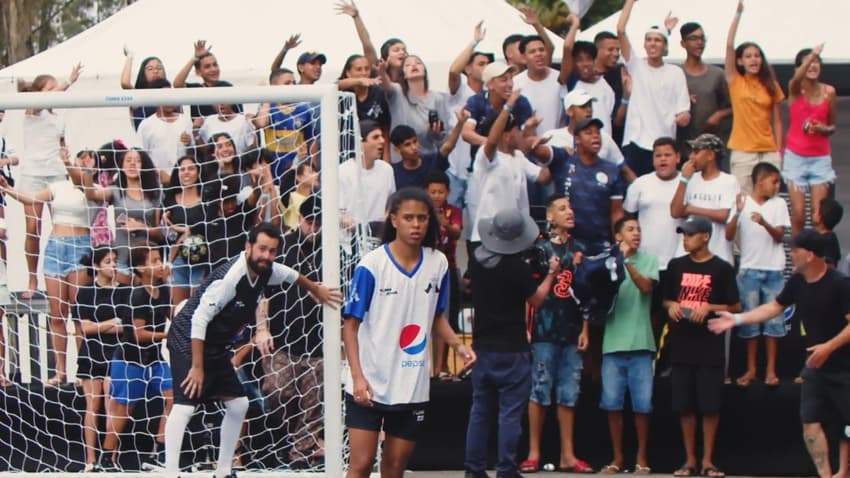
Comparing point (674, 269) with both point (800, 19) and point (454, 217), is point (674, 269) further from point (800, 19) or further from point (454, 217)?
point (800, 19)

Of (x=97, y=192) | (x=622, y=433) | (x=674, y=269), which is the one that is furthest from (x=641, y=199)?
(x=97, y=192)

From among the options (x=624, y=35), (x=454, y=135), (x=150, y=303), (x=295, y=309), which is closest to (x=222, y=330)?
(x=295, y=309)

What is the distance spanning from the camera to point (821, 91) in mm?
12664

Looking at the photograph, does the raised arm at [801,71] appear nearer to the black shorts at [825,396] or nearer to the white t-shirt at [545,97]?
the white t-shirt at [545,97]

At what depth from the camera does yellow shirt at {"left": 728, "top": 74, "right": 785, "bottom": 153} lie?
12487 millimetres

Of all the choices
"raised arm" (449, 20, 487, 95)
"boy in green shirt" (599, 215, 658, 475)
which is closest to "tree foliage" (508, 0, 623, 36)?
"raised arm" (449, 20, 487, 95)

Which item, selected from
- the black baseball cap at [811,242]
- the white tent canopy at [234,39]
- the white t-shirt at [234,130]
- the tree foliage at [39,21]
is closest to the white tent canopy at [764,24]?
the white tent canopy at [234,39]

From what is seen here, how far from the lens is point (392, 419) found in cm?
862

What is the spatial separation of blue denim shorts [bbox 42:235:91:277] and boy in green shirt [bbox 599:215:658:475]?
3845 mm

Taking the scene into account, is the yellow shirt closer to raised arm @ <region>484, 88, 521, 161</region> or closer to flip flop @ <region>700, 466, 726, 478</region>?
raised arm @ <region>484, 88, 521, 161</region>

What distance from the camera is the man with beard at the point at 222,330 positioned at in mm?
9508

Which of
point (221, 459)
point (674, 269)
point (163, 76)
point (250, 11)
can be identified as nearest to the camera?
point (221, 459)

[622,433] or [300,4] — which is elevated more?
[300,4]

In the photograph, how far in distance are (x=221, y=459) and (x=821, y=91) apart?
5.92m
